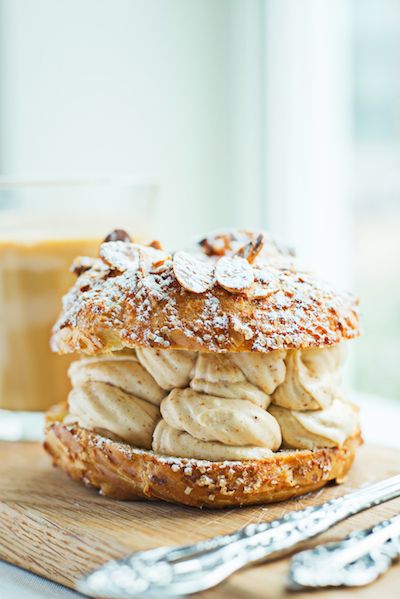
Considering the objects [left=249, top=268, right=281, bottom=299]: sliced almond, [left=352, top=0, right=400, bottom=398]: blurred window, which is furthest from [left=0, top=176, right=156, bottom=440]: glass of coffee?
[left=352, top=0, right=400, bottom=398]: blurred window

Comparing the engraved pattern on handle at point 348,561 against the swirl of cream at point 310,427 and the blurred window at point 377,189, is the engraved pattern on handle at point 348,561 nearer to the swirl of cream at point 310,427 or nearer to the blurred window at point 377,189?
the swirl of cream at point 310,427

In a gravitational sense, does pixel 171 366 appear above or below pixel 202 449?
above

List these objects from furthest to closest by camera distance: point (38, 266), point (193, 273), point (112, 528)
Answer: point (38, 266)
point (193, 273)
point (112, 528)

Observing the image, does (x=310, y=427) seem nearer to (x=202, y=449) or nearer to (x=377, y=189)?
(x=202, y=449)

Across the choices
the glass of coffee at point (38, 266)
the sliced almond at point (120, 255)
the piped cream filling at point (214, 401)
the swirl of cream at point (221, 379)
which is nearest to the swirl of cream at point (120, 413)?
the piped cream filling at point (214, 401)

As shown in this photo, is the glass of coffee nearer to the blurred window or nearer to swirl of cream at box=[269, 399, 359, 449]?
swirl of cream at box=[269, 399, 359, 449]

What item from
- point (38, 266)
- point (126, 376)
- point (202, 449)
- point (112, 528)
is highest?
point (38, 266)

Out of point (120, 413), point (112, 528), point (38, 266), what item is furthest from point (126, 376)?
point (38, 266)
